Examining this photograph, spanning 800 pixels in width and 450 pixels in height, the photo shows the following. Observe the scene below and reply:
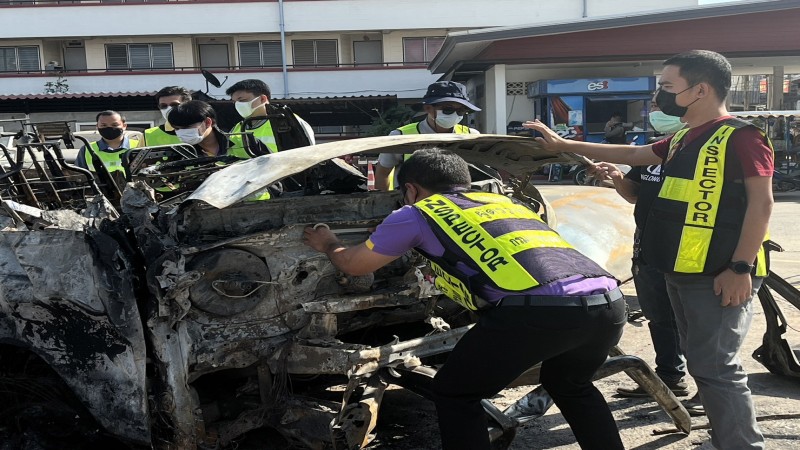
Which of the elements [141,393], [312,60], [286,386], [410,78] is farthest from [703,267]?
[312,60]

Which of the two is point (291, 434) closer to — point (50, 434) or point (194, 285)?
point (194, 285)

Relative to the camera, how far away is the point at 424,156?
262cm

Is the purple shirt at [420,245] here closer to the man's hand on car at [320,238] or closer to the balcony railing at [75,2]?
the man's hand on car at [320,238]

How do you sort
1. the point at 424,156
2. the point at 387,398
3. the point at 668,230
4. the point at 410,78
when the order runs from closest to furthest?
the point at 424,156 < the point at 668,230 < the point at 387,398 < the point at 410,78

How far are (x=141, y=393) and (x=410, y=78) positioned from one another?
Answer: 2180cm

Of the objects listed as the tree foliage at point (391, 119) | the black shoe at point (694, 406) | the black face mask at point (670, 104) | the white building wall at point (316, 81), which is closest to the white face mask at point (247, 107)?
the black face mask at point (670, 104)

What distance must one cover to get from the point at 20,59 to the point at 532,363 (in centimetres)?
2827

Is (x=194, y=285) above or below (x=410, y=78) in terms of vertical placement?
below

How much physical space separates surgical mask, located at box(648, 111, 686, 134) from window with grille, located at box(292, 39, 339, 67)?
22.0 m

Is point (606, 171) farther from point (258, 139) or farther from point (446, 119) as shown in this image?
point (258, 139)

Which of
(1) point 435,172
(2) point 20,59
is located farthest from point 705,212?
(2) point 20,59

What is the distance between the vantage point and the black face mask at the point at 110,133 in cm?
523

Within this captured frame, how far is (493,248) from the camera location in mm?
2287

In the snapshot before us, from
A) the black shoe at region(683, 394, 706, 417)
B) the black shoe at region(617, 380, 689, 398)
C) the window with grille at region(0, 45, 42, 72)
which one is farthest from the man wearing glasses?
the window with grille at region(0, 45, 42, 72)
